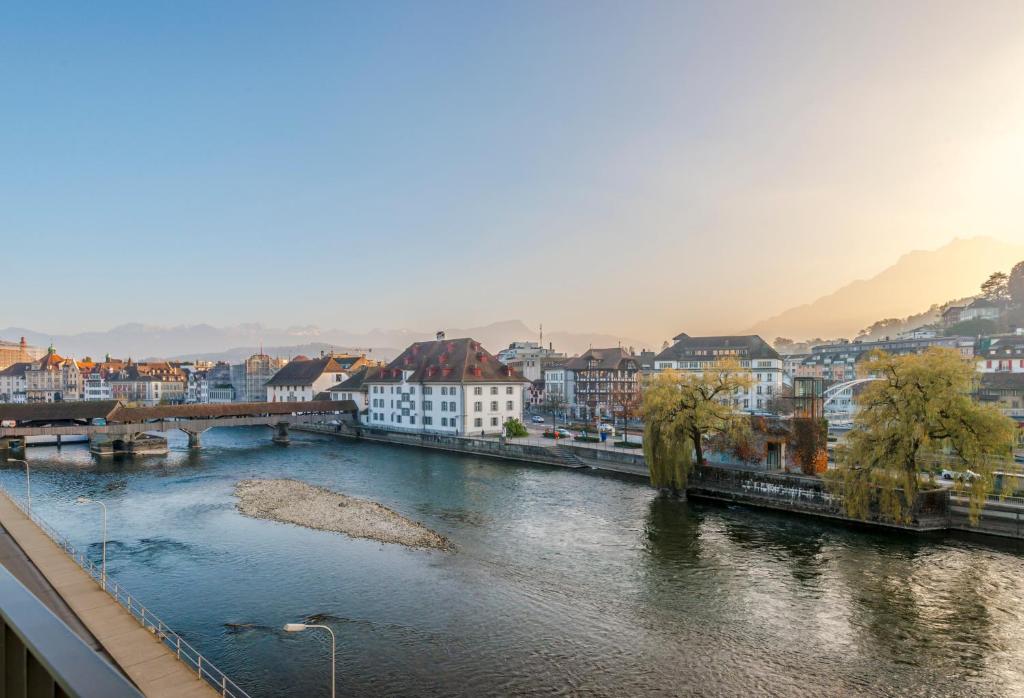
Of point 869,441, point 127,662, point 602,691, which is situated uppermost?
point 869,441

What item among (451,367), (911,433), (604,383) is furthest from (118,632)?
(604,383)

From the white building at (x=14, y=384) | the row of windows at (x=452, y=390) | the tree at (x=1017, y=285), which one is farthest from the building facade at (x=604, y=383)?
the white building at (x=14, y=384)

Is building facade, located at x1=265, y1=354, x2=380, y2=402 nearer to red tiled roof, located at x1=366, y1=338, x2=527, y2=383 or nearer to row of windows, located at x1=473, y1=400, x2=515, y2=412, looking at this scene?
red tiled roof, located at x1=366, y1=338, x2=527, y2=383

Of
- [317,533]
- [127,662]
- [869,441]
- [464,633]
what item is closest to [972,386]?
[869,441]

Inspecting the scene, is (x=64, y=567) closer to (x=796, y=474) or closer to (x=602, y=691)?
(x=602, y=691)

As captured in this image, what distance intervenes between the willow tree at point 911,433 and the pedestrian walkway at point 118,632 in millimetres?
40409

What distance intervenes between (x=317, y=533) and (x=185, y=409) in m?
56.5

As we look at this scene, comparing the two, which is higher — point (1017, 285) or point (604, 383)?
point (1017, 285)

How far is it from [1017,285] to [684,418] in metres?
150

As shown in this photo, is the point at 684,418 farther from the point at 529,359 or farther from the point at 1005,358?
the point at 529,359

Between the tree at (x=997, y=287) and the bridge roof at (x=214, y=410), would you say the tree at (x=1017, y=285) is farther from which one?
the bridge roof at (x=214, y=410)

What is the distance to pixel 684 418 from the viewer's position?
5106cm

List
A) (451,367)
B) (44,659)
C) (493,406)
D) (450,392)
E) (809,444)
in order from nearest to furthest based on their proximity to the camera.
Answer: (44,659) → (809,444) → (450,392) → (493,406) → (451,367)

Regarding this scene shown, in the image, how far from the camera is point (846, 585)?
103ft
